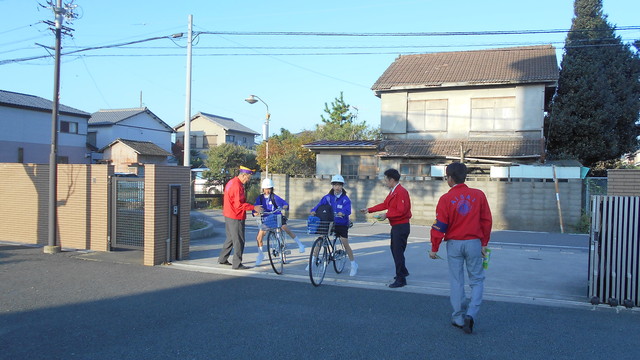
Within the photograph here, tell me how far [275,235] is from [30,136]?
3046 centimetres

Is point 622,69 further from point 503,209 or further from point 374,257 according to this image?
point 374,257

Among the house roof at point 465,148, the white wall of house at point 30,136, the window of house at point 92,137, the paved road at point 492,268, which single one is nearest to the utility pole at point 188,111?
the paved road at point 492,268

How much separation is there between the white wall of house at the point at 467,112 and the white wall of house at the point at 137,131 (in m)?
25.3

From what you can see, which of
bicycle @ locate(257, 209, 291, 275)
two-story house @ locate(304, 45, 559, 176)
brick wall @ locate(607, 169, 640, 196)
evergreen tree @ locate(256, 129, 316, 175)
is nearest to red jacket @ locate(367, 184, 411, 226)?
bicycle @ locate(257, 209, 291, 275)

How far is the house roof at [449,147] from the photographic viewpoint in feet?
68.0

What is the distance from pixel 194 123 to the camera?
52531mm

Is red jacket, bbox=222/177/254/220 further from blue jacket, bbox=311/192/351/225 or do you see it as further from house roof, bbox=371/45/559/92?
house roof, bbox=371/45/559/92

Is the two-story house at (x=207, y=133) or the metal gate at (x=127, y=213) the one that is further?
the two-story house at (x=207, y=133)

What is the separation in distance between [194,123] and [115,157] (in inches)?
609

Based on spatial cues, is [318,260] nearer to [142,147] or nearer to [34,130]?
[34,130]

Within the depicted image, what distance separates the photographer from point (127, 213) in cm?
985

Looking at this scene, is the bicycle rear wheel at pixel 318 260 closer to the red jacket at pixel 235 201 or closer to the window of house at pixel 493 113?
the red jacket at pixel 235 201

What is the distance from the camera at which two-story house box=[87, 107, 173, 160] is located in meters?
39.6

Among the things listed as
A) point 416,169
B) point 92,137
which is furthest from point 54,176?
point 92,137
